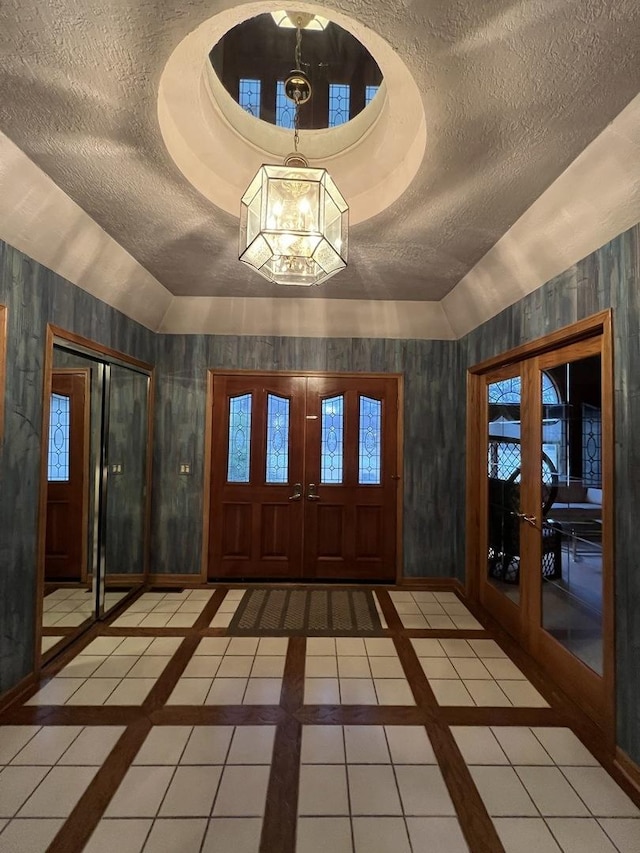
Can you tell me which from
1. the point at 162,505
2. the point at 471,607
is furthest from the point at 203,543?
the point at 471,607

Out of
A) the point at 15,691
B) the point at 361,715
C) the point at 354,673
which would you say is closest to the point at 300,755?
the point at 361,715

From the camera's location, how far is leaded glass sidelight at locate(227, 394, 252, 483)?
386 centimetres

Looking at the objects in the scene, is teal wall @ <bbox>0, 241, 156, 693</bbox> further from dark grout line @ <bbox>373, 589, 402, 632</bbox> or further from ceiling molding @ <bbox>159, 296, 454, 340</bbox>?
dark grout line @ <bbox>373, 589, 402, 632</bbox>

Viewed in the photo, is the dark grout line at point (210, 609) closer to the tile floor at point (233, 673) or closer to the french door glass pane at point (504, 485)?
the tile floor at point (233, 673)

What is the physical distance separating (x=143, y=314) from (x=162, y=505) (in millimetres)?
1810

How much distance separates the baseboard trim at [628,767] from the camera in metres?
1.63

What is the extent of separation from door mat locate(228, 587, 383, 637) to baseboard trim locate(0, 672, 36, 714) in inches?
46.8

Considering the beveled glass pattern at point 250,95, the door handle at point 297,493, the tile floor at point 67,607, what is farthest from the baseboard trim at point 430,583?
the beveled glass pattern at point 250,95

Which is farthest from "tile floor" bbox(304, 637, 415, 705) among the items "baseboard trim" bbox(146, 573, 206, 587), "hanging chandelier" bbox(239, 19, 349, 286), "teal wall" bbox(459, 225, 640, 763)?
"hanging chandelier" bbox(239, 19, 349, 286)

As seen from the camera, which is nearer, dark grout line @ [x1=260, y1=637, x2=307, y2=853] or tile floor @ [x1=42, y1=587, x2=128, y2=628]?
dark grout line @ [x1=260, y1=637, x2=307, y2=853]

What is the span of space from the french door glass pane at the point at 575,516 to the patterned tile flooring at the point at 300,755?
44 centimetres

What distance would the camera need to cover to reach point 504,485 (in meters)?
3.07

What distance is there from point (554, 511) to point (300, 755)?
1967 millimetres

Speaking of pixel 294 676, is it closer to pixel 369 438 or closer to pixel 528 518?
pixel 528 518
